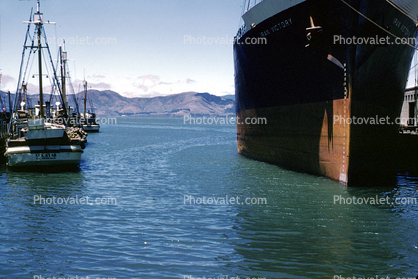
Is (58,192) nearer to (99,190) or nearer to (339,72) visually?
(99,190)

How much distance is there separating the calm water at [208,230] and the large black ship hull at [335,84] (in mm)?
1364

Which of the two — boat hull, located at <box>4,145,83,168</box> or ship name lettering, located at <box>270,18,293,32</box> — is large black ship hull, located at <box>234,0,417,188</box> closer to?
ship name lettering, located at <box>270,18,293,32</box>

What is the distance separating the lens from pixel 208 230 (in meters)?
9.38

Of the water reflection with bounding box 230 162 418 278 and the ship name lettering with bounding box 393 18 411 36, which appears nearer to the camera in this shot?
the water reflection with bounding box 230 162 418 278

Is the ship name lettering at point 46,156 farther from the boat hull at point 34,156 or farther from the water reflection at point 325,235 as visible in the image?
the water reflection at point 325,235

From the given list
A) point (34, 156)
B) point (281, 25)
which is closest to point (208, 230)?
point (281, 25)

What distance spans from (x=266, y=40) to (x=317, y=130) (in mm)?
5792

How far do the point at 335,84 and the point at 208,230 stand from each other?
847 centimetres

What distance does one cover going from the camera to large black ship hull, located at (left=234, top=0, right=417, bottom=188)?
1330 cm

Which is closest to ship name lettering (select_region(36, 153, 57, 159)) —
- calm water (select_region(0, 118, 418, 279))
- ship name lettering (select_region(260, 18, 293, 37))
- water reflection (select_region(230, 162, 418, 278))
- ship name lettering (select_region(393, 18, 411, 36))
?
calm water (select_region(0, 118, 418, 279))

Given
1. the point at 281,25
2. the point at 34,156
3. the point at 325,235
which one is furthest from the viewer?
the point at 34,156

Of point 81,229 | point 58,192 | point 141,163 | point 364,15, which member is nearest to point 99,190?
point 58,192

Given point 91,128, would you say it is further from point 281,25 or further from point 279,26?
point 281,25

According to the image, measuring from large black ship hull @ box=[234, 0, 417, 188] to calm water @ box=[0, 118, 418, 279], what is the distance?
1.36 m
